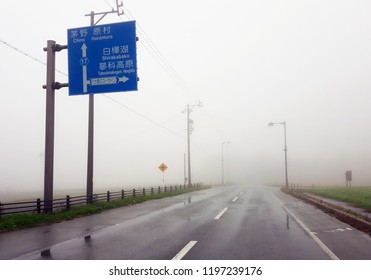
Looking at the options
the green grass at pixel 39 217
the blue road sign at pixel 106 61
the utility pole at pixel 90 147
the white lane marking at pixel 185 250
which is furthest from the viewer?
the utility pole at pixel 90 147

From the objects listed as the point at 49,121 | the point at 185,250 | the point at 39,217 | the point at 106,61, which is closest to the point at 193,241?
the point at 185,250

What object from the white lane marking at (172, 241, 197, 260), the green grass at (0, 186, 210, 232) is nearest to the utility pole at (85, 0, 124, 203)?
the green grass at (0, 186, 210, 232)

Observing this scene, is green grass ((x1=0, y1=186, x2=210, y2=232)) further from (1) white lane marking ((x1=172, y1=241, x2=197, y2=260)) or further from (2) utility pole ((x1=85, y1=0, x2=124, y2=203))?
(1) white lane marking ((x1=172, y1=241, x2=197, y2=260))

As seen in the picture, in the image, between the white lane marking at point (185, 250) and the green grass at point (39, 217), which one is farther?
the green grass at point (39, 217)

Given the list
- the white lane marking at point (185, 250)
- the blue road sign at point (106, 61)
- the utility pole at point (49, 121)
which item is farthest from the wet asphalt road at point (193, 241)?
the blue road sign at point (106, 61)

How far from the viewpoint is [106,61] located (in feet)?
48.2

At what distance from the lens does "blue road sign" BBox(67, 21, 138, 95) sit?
1461 centimetres

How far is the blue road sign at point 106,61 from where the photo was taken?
1461 centimetres

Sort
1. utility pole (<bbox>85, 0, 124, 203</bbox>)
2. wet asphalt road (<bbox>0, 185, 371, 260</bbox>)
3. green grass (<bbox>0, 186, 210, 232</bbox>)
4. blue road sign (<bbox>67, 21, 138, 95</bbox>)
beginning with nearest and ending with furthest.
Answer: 1. wet asphalt road (<bbox>0, 185, 371, 260</bbox>)
2. green grass (<bbox>0, 186, 210, 232</bbox>)
3. blue road sign (<bbox>67, 21, 138, 95</bbox>)
4. utility pole (<bbox>85, 0, 124, 203</bbox>)

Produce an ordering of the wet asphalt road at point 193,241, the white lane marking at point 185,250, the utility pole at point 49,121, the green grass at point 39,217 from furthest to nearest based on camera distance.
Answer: the utility pole at point 49,121 < the green grass at point 39,217 < the wet asphalt road at point 193,241 < the white lane marking at point 185,250

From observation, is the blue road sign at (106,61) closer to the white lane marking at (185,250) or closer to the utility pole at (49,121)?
the utility pole at (49,121)

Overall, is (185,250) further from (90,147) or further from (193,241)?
(90,147)
